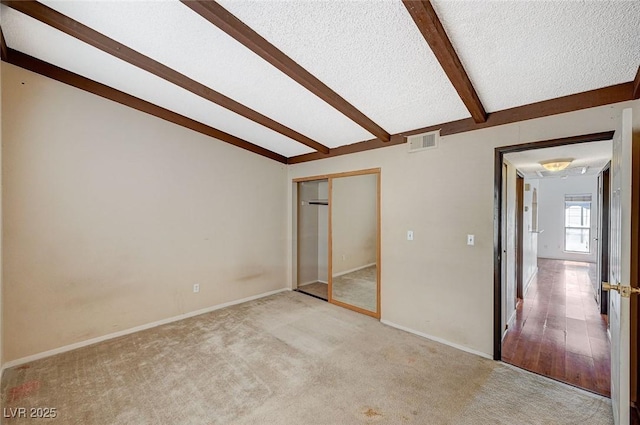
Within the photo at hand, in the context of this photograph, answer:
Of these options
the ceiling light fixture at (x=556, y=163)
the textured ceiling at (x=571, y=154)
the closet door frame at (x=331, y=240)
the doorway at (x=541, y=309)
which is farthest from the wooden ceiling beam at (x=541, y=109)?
the ceiling light fixture at (x=556, y=163)

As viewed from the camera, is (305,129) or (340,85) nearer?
(340,85)

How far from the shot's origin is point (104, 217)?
3.00 meters

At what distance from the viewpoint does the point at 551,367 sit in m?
2.47

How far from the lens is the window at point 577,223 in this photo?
7.84 metres

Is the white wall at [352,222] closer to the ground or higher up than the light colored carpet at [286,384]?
higher up

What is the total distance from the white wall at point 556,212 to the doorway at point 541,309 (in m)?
2.05

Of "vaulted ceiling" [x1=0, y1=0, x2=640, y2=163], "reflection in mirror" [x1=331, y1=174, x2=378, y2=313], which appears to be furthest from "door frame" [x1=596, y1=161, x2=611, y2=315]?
"reflection in mirror" [x1=331, y1=174, x2=378, y2=313]

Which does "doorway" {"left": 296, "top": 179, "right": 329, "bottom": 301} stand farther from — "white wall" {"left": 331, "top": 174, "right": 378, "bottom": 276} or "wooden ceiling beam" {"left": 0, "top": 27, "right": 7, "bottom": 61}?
"wooden ceiling beam" {"left": 0, "top": 27, "right": 7, "bottom": 61}

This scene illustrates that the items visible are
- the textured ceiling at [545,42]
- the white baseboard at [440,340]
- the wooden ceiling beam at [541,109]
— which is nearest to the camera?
the textured ceiling at [545,42]

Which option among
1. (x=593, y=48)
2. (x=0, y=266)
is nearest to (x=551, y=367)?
(x=593, y=48)

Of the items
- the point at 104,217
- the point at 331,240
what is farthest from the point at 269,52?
the point at 331,240

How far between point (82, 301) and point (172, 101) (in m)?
2.43

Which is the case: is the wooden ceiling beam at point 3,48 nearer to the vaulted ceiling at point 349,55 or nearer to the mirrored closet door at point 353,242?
the vaulted ceiling at point 349,55

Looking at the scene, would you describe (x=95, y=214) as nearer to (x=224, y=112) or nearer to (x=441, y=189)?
(x=224, y=112)
